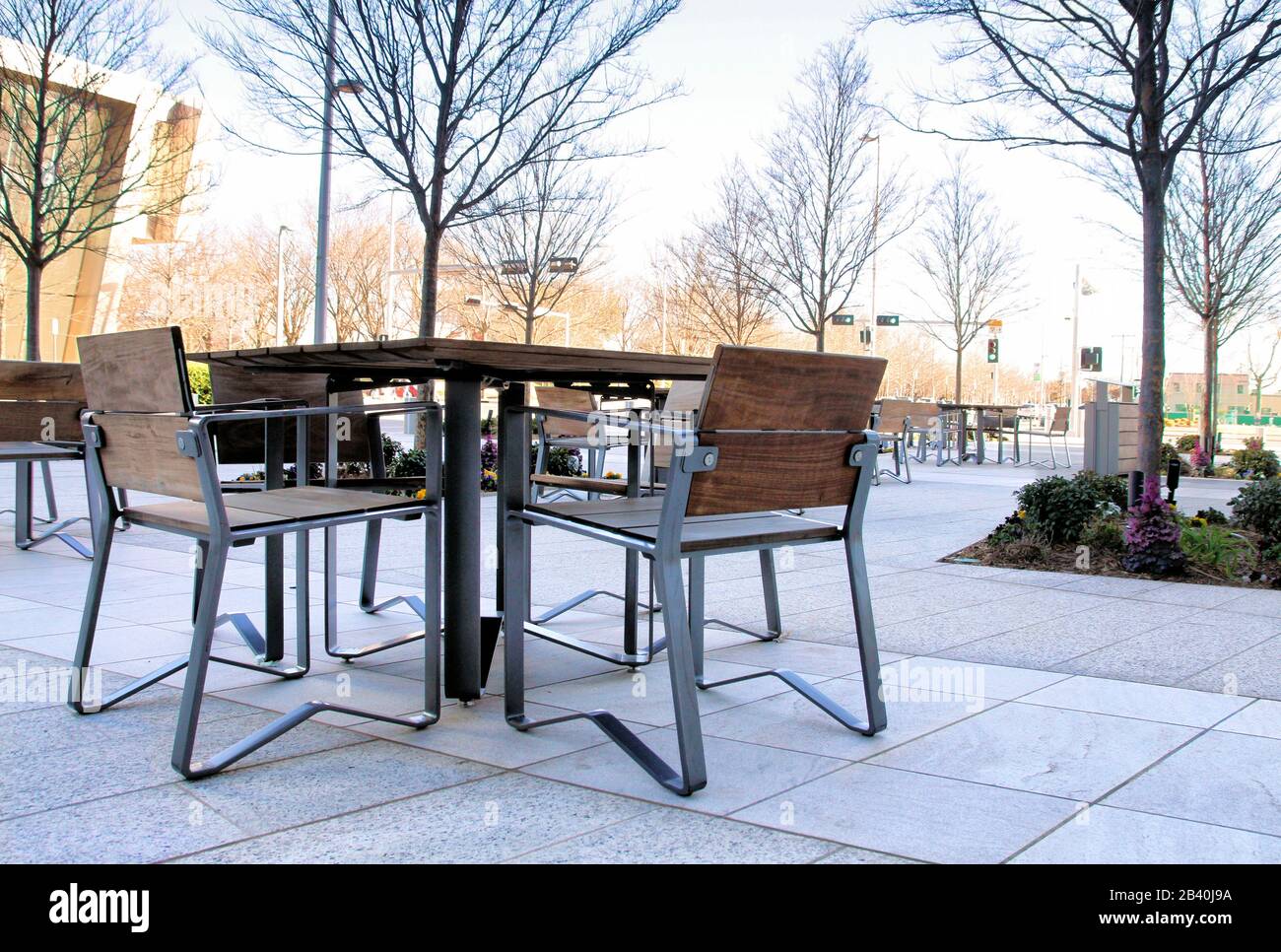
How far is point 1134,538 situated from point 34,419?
6503mm

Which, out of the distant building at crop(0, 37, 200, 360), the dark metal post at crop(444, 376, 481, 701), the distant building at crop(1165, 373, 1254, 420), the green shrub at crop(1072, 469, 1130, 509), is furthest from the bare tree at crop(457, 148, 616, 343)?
the distant building at crop(1165, 373, 1254, 420)

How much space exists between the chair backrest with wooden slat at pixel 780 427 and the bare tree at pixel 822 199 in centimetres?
1593

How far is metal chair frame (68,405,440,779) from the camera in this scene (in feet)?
8.78

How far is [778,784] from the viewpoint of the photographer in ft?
8.76

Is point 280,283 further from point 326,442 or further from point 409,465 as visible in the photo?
point 326,442

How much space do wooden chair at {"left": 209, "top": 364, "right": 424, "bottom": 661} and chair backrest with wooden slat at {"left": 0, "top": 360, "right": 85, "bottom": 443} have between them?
2561 mm

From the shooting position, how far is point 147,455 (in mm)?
2977

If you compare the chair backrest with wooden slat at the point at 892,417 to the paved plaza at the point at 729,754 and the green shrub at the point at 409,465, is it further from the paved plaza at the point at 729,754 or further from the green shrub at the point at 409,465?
the paved plaza at the point at 729,754

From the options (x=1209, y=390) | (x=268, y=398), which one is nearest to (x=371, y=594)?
(x=268, y=398)

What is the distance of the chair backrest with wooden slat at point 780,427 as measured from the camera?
2672mm

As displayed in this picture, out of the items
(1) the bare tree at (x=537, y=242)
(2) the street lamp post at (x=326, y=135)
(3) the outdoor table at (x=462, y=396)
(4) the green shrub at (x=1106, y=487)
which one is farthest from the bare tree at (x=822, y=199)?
(3) the outdoor table at (x=462, y=396)

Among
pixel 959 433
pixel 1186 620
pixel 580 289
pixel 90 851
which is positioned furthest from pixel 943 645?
pixel 580 289
